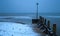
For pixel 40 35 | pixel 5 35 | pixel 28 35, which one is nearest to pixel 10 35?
pixel 5 35

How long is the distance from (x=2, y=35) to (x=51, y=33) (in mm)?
2713

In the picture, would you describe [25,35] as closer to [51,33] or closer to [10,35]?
[10,35]

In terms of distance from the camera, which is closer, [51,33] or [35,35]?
[51,33]

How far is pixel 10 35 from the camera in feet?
31.6

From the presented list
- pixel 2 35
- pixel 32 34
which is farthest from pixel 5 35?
pixel 32 34

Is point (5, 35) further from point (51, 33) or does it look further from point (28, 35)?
point (51, 33)

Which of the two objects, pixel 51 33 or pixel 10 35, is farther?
pixel 10 35

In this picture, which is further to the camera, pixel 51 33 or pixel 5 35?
pixel 5 35

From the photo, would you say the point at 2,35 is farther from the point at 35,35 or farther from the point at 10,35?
the point at 35,35

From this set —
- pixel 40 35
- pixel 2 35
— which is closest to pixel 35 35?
pixel 40 35

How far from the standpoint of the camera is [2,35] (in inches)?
380

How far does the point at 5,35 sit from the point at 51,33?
2568 mm

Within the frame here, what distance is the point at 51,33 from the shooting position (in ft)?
27.1

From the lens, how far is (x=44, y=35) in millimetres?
9789
